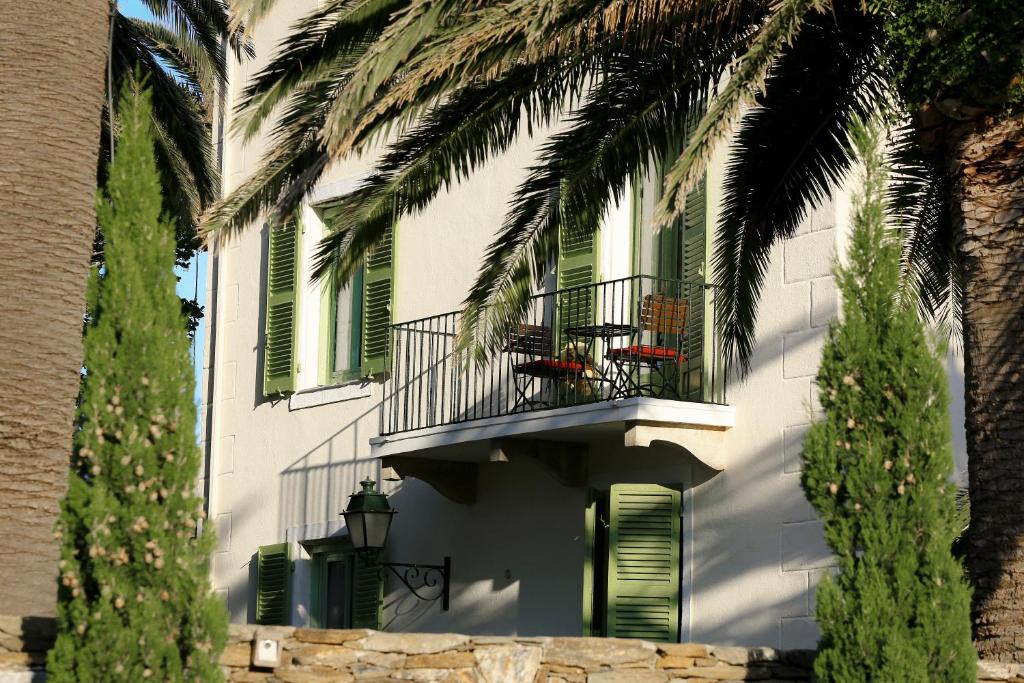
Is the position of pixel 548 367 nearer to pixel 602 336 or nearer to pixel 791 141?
pixel 602 336

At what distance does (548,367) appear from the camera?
14438mm

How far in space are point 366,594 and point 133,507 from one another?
29.4ft

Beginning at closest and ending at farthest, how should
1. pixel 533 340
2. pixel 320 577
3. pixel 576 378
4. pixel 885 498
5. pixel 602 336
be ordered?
pixel 885 498
pixel 602 336
pixel 576 378
pixel 533 340
pixel 320 577

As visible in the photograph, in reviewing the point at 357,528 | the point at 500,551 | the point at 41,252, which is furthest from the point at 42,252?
the point at 500,551

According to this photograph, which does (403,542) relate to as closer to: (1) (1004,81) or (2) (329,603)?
(2) (329,603)

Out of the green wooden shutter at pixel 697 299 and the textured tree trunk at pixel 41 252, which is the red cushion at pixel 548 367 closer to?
the green wooden shutter at pixel 697 299

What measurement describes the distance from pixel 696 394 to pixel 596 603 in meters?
1.86

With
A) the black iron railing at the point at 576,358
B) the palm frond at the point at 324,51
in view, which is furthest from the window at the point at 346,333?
the palm frond at the point at 324,51

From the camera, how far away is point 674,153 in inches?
576

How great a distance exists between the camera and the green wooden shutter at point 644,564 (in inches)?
559

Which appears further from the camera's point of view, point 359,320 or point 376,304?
point 359,320

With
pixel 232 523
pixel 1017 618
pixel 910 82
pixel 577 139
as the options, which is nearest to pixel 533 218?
pixel 577 139

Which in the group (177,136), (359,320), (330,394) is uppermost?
(177,136)

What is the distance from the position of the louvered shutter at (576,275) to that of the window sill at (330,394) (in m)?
2.37
